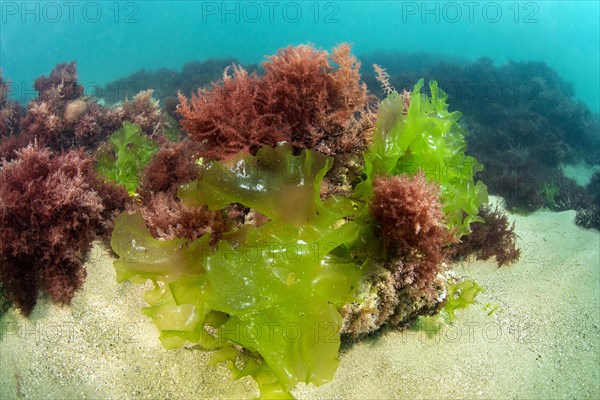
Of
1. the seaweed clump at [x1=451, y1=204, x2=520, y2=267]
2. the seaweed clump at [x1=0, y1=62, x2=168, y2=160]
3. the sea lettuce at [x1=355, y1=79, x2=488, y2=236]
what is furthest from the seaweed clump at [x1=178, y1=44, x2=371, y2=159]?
the seaweed clump at [x1=0, y1=62, x2=168, y2=160]

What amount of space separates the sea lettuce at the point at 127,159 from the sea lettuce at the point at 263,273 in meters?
2.01

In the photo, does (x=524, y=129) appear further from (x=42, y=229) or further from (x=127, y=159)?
(x=42, y=229)

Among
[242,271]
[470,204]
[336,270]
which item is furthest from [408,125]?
[242,271]

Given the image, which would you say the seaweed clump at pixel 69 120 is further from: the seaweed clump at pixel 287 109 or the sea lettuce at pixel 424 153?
the sea lettuce at pixel 424 153

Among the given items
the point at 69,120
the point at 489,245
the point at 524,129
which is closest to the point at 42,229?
the point at 489,245

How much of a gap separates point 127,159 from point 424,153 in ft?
11.5

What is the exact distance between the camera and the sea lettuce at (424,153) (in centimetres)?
288

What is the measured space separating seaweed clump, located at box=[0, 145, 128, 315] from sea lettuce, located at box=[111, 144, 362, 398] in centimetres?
87

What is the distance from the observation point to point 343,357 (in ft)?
8.81

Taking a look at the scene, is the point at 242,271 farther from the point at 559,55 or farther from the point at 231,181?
the point at 559,55

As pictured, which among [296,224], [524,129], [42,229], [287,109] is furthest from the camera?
[524,129]

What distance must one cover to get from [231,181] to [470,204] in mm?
2059

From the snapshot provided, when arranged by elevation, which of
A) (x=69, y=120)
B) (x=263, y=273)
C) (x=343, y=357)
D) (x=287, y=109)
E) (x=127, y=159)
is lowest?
(x=343, y=357)

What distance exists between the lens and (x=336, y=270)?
85.0 inches
